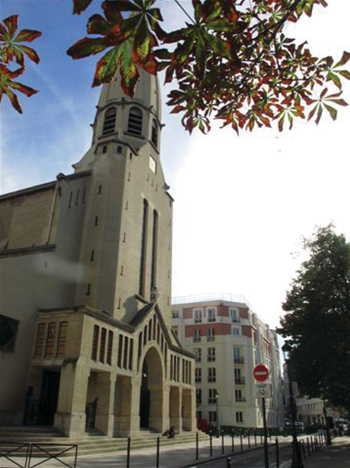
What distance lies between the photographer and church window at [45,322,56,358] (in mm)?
19453

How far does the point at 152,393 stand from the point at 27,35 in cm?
2745

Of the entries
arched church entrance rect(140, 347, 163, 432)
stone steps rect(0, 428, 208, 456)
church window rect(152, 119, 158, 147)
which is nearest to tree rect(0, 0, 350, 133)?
stone steps rect(0, 428, 208, 456)

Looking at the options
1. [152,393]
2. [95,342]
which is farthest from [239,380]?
[95,342]

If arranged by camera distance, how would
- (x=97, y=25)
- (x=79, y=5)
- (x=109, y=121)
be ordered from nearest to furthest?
(x=79, y=5) < (x=97, y=25) < (x=109, y=121)

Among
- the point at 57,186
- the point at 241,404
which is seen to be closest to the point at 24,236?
the point at 57,186

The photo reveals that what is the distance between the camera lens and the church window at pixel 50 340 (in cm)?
1945

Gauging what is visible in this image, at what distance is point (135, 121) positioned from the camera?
35688 mm

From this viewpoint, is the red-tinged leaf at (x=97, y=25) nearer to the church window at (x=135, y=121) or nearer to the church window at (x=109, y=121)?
the church window at (x=109, y=121)

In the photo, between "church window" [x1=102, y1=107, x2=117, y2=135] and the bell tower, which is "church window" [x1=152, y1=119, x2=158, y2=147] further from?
"church window" [x1=102, y1=107, x2=117, y2=135]

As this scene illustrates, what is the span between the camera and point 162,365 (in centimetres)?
2736

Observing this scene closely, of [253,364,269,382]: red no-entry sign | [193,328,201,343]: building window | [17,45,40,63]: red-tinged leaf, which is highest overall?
[193,328,201,343]: building window

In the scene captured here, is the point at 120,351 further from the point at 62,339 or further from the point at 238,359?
the point at 238,359

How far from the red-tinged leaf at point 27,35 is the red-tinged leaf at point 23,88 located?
35cm

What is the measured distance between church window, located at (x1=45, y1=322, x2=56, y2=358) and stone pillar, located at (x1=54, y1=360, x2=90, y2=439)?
167cm
